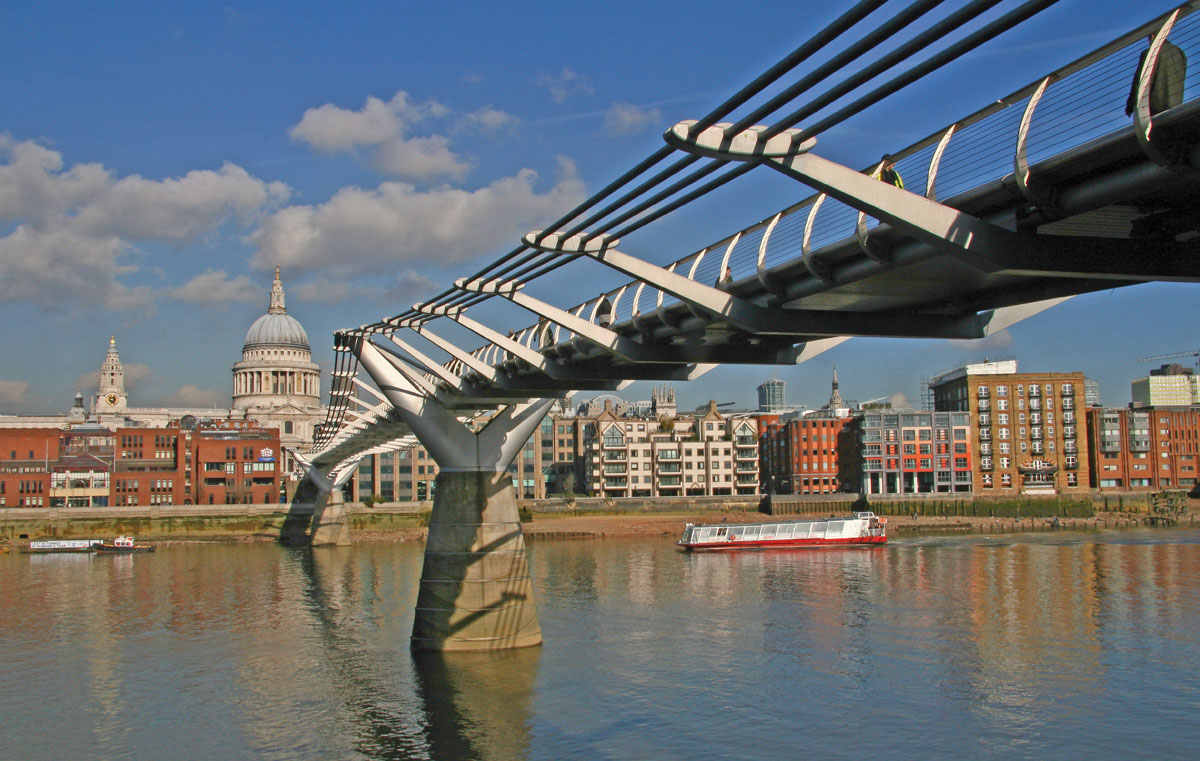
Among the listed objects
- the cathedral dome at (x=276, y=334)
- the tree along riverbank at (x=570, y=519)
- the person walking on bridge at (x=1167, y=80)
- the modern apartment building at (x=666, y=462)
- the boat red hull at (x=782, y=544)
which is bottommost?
the boat red hull at (x=782, y=544)

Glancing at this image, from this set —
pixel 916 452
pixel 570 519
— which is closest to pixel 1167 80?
pixel 570 519

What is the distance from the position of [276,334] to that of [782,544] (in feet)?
417

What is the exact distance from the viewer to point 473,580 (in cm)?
3469

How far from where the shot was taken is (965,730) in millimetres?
25281

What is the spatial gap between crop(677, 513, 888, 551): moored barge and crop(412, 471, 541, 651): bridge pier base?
138ft

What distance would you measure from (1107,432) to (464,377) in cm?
9521

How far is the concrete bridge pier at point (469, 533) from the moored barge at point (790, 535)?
41.6m

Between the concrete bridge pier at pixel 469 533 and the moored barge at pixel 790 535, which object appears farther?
the moored barge at pixel 790 535

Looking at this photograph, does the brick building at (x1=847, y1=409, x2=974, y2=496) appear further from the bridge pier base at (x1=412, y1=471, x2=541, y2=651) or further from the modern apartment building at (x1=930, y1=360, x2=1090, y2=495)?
the bridge pier base at (x1=412, y1=471, x2=541, y2=651)

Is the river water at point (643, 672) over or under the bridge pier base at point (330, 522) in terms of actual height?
under

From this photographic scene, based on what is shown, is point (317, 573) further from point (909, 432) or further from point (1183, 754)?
point (909, 432)

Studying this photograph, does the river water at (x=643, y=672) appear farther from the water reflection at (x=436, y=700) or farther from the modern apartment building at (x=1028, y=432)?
the modern apartment building at (x=1028, y=432)

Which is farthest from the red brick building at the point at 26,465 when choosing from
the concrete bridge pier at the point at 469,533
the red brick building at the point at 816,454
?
the concrete bridge pier at the point at 469,533

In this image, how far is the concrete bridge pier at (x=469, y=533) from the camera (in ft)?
113
